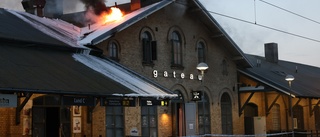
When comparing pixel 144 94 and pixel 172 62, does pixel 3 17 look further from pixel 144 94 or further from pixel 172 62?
pixel 172 62

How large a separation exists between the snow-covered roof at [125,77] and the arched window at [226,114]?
7.75 metres

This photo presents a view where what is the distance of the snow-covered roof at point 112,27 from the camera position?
18.1 m

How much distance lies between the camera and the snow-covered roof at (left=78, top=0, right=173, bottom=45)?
59.5 ft

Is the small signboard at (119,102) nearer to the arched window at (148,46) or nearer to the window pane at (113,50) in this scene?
the window pane at (113,50)

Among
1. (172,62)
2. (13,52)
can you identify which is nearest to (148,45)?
(172,62)

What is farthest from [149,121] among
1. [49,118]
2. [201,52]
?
[201,52]

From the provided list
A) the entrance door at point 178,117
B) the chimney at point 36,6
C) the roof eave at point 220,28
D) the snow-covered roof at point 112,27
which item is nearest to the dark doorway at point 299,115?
the roof eave at point 220,28

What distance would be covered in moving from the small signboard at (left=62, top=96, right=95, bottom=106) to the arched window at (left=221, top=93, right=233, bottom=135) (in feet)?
37.7

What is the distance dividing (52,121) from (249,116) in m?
14.4

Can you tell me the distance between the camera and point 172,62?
22422mm

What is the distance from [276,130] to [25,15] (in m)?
16.3

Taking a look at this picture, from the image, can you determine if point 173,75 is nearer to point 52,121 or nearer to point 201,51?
point 201,51

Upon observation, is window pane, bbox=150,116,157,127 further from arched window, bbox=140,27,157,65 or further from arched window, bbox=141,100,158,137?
arched window, bbox=140,27,157,65

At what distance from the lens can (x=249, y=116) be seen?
28641 mm
